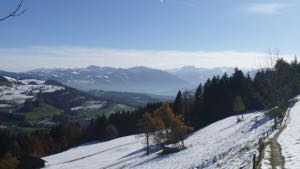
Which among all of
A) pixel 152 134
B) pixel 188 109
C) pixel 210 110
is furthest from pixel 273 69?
pixel 188 109

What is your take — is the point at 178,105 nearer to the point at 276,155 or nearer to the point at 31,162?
the point at 31,162

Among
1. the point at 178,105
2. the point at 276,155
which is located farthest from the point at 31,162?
the point at 276,155

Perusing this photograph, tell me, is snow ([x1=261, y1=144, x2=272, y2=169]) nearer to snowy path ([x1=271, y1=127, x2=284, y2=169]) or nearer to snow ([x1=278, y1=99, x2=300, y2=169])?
snowy path ([x1=271, y1=127, x2=284, y2=169])

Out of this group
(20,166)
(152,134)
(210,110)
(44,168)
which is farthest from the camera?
(210,110)

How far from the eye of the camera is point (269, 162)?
68.7ft

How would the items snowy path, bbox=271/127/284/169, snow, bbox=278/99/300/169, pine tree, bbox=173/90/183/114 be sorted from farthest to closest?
pine tree, bbox=173/90/183/114 → snow, bbox=278/99/300/169 → snowy path, bbox=271/127/284/169

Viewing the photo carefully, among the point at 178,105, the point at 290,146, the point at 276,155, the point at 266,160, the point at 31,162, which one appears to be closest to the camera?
the point at 266,160

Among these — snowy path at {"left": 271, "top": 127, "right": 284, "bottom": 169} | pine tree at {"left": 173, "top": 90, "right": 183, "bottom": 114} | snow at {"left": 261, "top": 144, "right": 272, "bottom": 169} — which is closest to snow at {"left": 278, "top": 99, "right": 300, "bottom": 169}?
snowy path at {"left": 271, "top": 127, "right": 284, "bottom": 169}

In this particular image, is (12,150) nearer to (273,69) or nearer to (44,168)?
(44,168)

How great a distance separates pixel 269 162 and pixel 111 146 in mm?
78696

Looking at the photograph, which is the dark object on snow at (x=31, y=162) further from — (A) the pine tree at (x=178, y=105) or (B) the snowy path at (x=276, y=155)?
(B) the snowy path at (x=276, y=155)

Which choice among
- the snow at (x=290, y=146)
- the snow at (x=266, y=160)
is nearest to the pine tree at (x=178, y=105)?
the snow at (x=290, y=146)

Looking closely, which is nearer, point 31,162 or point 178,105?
point 31,162

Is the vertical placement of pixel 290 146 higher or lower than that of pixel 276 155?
higher
